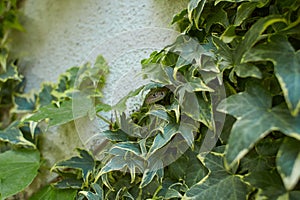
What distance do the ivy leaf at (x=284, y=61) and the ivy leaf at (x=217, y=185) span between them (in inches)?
8.2

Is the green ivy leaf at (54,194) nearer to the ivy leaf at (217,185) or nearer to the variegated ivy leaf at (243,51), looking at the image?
the ivy leaf at (217,185)

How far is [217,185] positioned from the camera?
713 millimetres

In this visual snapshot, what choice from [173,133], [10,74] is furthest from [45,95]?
[173,133]

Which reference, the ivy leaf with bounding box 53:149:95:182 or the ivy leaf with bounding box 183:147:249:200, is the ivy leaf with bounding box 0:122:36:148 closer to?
the ivy leaf with bounding box 53:149:95:182

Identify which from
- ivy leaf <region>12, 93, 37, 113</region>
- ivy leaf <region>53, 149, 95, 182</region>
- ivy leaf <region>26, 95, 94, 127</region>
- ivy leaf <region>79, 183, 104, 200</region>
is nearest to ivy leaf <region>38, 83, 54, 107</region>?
ivy leaf <region>12, 93, 37, 113</region>

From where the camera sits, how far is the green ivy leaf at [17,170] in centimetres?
95

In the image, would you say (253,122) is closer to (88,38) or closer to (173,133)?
(173,133)

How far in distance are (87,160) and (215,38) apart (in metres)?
0.50

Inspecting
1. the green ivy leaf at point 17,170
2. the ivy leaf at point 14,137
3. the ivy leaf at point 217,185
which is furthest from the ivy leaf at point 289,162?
the ivy leaf at point 14,137

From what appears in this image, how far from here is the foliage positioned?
0.61 meters

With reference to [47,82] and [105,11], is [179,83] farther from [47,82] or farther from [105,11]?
[47,82]

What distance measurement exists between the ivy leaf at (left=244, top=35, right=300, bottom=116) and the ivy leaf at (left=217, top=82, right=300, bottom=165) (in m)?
0.03

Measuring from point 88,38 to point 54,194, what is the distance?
545 millimetres

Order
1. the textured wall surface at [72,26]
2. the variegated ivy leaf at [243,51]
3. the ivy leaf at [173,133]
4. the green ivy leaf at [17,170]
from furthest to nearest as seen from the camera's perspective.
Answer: the textured wall surface at [72,26]
the green ivy leaf at [17,170]
the ivy leaf at [173,133]
the variegated ivy leaf at [243,51]
